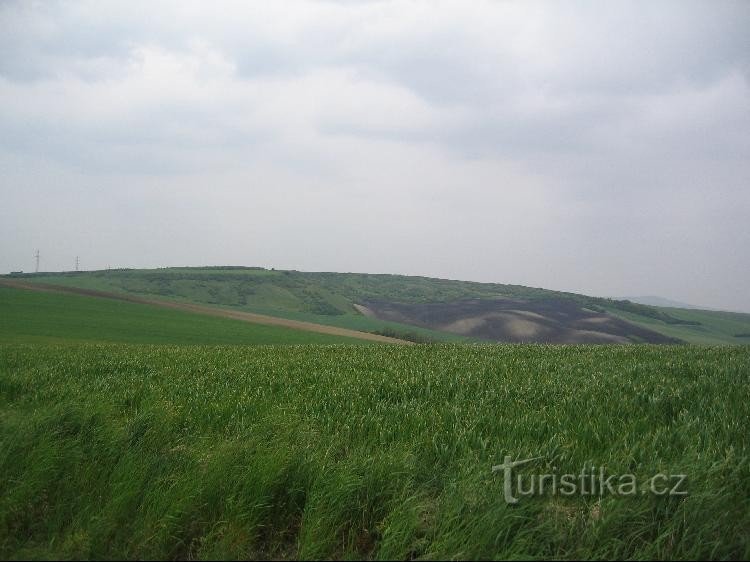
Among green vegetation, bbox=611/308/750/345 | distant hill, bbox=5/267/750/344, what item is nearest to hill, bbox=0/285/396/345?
distant hill, bbox=5/267/750/344

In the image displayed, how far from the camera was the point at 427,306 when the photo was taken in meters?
99.7

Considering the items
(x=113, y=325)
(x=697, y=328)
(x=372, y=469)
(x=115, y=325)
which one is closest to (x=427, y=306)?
(x=697, y=328)

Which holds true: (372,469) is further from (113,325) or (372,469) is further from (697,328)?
(697,328)

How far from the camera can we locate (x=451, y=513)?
416 centimetres

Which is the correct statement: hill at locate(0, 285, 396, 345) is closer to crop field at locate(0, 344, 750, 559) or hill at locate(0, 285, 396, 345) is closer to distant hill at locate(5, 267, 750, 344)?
distant hill at locate(5, 267, 750, 344)

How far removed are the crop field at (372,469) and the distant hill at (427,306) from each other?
5238 centimetres

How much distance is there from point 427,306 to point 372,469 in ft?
313

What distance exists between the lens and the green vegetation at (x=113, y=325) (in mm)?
38844

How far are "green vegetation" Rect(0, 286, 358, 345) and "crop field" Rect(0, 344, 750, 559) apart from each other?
32.6m

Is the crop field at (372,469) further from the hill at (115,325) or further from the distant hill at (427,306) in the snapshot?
the distant hill at (427,306)

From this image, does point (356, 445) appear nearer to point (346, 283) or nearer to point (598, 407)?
point (598, 407)

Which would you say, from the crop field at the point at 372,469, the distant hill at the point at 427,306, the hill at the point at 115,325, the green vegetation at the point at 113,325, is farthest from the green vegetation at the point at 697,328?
the crop field at the point at 372,469

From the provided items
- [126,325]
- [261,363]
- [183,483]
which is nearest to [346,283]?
[126,325]

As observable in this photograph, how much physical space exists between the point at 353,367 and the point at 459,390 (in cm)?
388
